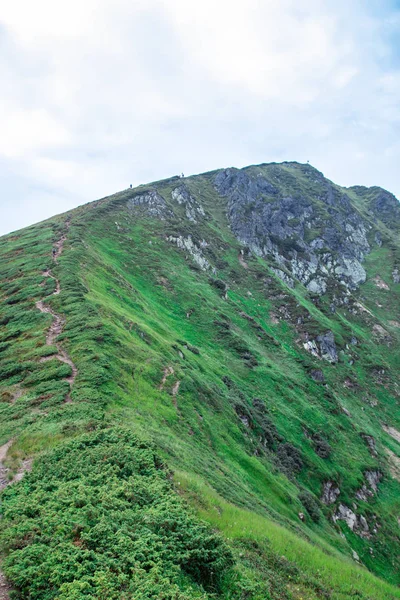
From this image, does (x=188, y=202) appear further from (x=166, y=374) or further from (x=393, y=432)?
(x=166, y=374)

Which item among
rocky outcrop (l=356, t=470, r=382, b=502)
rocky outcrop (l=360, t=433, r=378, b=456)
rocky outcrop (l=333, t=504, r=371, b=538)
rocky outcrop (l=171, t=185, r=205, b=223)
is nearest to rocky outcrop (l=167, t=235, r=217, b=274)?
rocky outcrop (l=171, t=185, r=205, b=223)

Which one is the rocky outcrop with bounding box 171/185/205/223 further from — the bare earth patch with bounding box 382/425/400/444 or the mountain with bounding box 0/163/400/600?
the bare earth patch with bounding box 382/425/400/444

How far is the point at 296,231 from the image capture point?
161 meters

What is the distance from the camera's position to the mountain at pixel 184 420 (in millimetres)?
11562

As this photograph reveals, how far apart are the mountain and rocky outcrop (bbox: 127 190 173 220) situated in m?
0.68

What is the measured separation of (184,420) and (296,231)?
142 metres

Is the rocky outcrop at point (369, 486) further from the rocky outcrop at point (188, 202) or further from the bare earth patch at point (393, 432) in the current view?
the rocky outcrop at point (188, 202)

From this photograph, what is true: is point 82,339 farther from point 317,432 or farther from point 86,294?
point 317,432

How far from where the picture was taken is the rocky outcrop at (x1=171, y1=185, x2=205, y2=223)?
131 meters

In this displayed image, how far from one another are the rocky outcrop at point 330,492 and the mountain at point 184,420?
1.22ft

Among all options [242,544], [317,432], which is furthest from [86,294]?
[317,432]

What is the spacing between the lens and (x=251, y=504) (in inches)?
981

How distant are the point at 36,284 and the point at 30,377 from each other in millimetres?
23040

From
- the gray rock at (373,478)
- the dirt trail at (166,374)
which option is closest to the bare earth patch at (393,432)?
the gray rock at (373,478)
